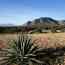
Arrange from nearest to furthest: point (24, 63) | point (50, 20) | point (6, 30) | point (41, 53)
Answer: point (24, 63) → point (41, 53) → point (6, 30) → point (50, 20)

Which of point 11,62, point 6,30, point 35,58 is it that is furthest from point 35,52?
point 6,30

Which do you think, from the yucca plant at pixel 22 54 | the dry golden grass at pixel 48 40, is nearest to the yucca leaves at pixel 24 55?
the yucca plant at pixel 22 54

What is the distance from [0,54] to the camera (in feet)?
19.0

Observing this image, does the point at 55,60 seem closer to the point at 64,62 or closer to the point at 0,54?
the point at 64,62

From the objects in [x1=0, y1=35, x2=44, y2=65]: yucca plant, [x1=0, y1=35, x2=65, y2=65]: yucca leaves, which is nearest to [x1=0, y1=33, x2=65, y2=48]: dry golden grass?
[x1=0, y1=35, x2=65, y2=65]: yucca leaves

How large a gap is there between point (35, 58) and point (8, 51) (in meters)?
0.71

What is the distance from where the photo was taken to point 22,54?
5.27 meters

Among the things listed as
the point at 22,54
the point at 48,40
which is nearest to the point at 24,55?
the point at 22,54

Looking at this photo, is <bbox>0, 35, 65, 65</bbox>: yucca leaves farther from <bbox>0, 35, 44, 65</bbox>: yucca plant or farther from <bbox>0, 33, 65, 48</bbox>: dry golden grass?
<bbox>0, 33, 65, 48</bbox>: dry golden grass

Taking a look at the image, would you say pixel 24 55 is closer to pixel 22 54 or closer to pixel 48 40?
pixel 22 54

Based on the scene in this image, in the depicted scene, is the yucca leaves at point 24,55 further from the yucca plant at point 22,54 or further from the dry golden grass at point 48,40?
the dry golden grass at point 48,40

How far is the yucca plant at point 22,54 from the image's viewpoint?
522 centimetres

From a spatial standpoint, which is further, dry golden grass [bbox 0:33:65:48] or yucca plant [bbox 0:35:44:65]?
dry golden grass [bbox 0:33:65:48]

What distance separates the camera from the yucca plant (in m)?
5.22
